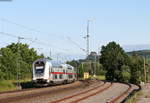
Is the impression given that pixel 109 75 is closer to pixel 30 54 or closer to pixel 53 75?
pixel 30 54

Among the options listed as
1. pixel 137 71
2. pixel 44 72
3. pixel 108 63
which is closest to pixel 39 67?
pixel 44 72

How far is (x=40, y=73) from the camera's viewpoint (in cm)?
5047

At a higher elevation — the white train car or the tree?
the tree

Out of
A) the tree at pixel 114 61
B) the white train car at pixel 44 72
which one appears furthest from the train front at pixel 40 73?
the tree at pixel 114 61

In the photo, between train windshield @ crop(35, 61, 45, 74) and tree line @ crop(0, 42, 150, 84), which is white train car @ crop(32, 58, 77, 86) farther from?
tree line @ crop(0, 42, 150, 84)

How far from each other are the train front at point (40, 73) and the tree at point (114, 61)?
2151 inches

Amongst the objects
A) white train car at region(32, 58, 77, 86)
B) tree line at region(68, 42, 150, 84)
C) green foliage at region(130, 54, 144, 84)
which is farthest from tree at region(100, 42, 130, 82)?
white train car at region(32, 58, 77, 86)

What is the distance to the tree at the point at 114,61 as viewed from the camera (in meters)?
108

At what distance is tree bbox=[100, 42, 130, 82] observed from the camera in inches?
4263

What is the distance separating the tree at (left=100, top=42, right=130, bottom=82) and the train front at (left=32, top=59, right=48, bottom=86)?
179 ft

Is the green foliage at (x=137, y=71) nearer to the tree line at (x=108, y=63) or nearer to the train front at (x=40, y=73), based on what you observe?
the tree line at (x=108, y=63)

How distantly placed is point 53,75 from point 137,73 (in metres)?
48.0

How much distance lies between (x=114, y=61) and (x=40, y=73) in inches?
2812

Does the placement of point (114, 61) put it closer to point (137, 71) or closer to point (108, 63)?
point (108, 63)
